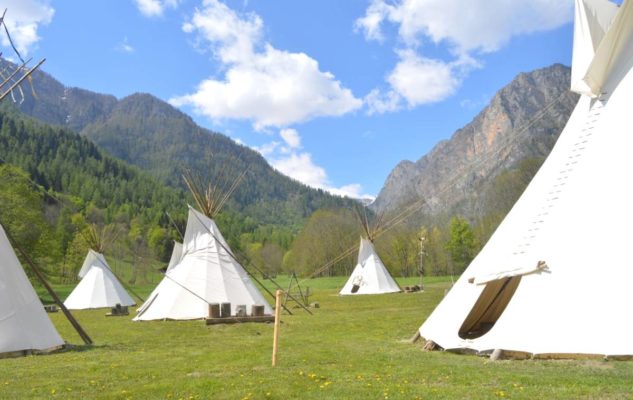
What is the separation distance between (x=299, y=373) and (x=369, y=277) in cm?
2550

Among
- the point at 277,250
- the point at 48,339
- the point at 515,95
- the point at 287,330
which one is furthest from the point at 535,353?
the point at 515,95

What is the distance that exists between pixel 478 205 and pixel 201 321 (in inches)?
2197

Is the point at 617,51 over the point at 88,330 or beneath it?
over

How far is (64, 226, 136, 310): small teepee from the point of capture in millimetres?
29016

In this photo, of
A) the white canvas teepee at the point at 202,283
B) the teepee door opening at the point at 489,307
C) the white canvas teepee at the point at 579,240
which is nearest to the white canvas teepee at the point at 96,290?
the white canvas teepee at the point at 202,283

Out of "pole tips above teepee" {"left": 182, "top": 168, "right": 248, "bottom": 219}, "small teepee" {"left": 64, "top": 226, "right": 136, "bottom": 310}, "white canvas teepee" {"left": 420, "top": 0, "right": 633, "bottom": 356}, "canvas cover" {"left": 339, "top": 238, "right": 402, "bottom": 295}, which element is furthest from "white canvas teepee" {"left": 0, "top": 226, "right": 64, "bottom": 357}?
"canvas cover" {"left": 339, "top": 238, "right": 402, "bottom": 295}

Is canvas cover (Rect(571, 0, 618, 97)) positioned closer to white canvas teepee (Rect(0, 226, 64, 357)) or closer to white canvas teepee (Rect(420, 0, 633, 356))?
white canvas teepee (Rect(420, 0, 633, 356))

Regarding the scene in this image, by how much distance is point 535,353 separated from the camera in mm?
7758

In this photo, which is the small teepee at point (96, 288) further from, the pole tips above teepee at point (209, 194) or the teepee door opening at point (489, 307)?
the teepee door opening at point (489, 307)

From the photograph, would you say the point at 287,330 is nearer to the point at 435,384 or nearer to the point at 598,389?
the point at 435,384

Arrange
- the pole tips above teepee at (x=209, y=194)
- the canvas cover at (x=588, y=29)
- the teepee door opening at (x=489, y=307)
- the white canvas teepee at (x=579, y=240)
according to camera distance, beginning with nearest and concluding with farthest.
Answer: the white canvas teepee at (x=579, y=240), the canvas cover at (x=588, y=29), the teepee door opening at (x=489, y=307), the pole tips above teepee at (x=209, y=194)

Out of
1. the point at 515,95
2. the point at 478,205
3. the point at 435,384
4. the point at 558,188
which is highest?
the point at 515,95

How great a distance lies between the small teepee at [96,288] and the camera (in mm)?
29016

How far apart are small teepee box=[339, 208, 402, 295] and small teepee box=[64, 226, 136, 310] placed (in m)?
13.1
